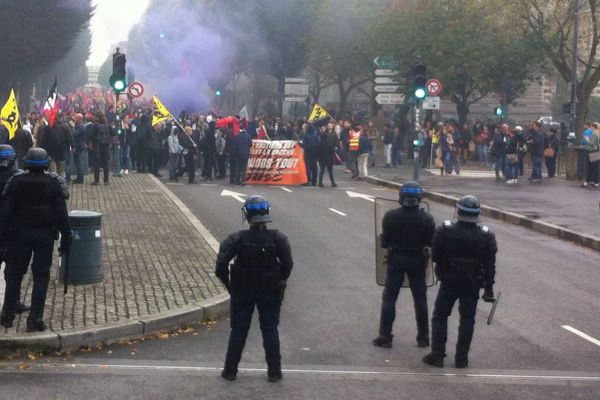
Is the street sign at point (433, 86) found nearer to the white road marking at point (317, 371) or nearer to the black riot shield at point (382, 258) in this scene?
the black riot shield at point (382, 258)

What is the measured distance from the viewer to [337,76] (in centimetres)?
6962

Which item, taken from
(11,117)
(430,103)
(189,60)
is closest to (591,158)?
(430,103)

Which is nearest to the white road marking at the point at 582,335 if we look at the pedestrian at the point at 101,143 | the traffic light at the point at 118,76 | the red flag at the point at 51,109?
the red flag at the point at 51,109

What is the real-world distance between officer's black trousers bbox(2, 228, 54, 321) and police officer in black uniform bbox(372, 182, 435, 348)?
10.0ft

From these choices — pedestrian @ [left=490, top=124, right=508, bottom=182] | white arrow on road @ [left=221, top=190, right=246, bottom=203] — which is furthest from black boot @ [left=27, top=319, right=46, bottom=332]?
pedestrian @ [left=490, top=124, right=508, bottom=182]

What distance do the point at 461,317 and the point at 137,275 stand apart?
4.82 meters

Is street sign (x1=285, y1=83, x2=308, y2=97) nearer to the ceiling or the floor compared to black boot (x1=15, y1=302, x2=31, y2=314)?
nearer to the ceiling

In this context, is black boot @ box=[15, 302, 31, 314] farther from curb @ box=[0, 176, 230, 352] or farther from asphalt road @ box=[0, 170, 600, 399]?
asphalt road @ box=[0, 170, 600, 399]

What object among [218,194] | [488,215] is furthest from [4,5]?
[488,215]

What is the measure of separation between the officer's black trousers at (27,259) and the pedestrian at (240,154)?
20.5 metres

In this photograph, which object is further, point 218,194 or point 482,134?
point 482,134

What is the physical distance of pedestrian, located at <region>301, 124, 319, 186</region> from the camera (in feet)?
102

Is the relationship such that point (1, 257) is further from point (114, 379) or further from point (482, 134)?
point (482, 134)

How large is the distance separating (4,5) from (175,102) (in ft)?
46.2
